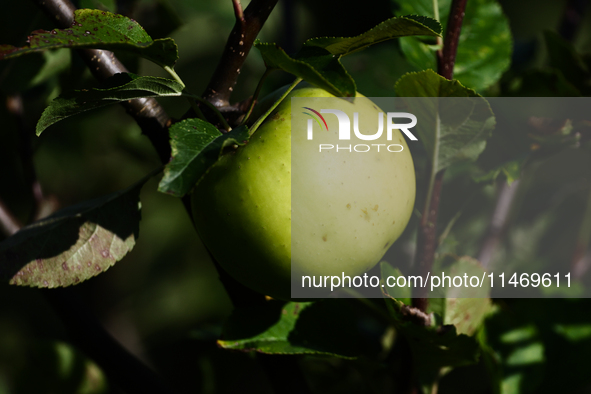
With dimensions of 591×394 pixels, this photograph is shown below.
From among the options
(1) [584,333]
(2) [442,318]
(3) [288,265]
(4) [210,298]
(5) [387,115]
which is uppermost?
(5) [387,115]

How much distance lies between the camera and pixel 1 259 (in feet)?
1.41

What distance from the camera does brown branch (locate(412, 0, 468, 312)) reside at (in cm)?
48

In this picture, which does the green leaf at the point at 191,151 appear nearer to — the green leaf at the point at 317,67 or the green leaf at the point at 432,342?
the green leaf at the point at 317,67

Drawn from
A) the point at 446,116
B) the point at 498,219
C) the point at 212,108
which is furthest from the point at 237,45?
the point at 498,219

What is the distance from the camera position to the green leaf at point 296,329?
1.59ft

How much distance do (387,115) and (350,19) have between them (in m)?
0.55

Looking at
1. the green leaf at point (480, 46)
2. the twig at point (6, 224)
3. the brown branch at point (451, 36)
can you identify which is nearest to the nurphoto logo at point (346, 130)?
the brown branch at point (451, 36)

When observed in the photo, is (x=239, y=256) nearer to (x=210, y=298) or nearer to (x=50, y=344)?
(x=50, y=344)

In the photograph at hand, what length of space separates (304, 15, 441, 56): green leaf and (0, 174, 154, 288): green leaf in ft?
0.68

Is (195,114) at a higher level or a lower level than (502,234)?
higher

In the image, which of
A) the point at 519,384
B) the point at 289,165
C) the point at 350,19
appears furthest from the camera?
the point at 350,19

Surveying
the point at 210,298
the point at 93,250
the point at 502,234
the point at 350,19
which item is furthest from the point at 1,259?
the point at 210,298

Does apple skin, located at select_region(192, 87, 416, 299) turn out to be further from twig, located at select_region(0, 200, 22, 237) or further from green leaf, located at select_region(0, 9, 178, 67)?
twig, located at select_region(0, 200, 22, 237)

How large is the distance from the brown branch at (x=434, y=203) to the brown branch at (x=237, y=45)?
7.3 inches
